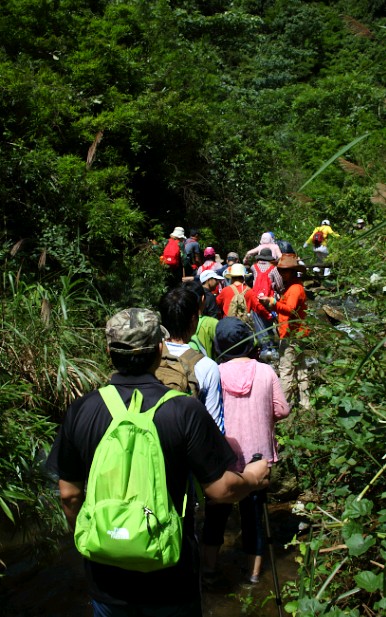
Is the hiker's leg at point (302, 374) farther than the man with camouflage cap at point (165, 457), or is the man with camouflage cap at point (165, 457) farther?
the hiker's leg at point (302, 374)

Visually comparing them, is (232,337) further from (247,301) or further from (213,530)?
(247,301)

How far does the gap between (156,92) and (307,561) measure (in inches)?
464

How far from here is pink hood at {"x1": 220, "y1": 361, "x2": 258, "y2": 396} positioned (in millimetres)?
4363

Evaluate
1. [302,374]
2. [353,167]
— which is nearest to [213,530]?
[302,374]

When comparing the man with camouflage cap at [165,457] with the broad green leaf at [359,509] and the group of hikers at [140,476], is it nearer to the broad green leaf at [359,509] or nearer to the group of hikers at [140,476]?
the group of hikers at [140,476]

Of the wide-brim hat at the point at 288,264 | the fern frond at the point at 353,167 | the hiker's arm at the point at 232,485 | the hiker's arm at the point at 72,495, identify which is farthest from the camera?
the wide-brim hat at the point at 288,264

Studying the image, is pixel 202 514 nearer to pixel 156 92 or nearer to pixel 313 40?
pixel 156 92

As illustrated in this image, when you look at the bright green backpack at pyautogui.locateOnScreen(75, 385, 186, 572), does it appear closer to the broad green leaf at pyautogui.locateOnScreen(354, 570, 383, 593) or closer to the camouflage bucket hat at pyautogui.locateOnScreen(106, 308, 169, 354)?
the camouflage bucket hat at pyautogui.locateOnScreen(106, 308, 169, 354)

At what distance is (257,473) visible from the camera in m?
2.84

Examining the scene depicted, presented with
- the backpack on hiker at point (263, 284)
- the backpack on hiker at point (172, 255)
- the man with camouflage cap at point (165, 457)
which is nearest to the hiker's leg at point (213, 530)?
the man with camouflage cap at point (165, 457)

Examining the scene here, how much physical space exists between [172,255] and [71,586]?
299 inches

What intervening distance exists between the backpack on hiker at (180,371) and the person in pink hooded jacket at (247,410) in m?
0.25

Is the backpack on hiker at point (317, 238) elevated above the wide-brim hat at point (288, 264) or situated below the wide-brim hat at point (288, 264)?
below

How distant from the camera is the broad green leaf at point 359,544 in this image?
2.50 meters
